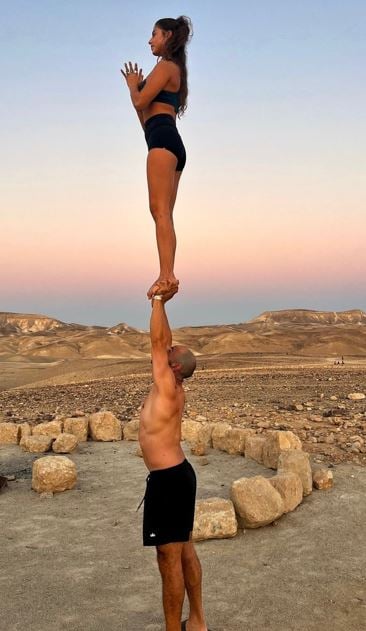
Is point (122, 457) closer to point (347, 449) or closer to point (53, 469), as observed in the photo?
point (53, 469)

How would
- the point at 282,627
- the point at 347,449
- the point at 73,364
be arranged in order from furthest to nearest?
the point at 73,364, the point at 347,449, the point at 282,627

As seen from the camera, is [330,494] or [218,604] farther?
[330,494]

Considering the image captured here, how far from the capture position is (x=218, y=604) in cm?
469

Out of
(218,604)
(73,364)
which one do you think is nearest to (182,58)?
(218,604)

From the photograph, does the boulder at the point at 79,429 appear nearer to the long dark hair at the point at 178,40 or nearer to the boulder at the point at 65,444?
the boulder at the point at 65,444

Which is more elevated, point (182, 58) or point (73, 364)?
point (182, 58)

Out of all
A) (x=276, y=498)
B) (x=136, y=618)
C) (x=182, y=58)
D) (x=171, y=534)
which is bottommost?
(x=136, y=618)

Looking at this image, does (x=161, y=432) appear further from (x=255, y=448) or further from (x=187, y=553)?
(x=255, y=448)

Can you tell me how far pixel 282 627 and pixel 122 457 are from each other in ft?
19.6

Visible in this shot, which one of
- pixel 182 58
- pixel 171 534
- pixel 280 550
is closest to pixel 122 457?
pixel 280 550

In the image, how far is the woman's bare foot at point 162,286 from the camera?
386cm

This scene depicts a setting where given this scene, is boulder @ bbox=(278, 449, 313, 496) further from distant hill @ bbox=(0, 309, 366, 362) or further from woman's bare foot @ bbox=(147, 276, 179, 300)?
distant hill @ bbox=(0, 309, 366, 362)

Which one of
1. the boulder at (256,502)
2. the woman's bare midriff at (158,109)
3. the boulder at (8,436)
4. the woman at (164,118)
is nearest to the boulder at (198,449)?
the boulder at (256,502)

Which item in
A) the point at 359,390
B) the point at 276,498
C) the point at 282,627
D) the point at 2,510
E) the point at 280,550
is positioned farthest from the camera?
the point at 359,390
